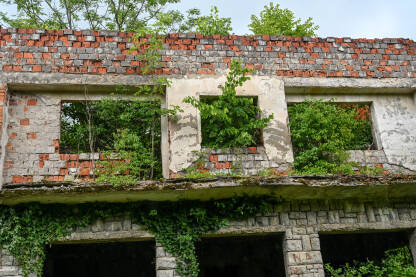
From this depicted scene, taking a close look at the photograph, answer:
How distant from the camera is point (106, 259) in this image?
11.1m

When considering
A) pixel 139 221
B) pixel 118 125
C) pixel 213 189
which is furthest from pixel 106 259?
pixel 213 189

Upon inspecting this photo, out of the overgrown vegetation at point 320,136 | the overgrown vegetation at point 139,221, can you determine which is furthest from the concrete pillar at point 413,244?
the overgrown vegetation at point 139,221

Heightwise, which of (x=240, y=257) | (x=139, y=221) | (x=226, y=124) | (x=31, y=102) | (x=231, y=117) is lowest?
(x=240, y=257)

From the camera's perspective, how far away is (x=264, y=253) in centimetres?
1144

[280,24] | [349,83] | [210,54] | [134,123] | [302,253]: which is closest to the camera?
[302,253]

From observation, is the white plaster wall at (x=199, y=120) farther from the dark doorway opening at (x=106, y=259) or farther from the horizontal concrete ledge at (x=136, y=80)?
the dark doorway opening at (x=106, y=259)

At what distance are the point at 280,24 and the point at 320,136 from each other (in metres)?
8.49

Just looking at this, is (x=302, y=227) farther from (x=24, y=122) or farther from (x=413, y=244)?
(x=24, y=122)

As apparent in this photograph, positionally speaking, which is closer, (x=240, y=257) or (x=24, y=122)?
(x=24, y=122)

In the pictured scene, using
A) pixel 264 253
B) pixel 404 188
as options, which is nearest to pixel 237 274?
pixel 264 253

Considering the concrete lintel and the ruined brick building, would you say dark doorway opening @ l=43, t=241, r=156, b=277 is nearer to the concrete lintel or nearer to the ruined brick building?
the ruined brick building

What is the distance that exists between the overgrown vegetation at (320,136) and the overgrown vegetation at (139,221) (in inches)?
59.2

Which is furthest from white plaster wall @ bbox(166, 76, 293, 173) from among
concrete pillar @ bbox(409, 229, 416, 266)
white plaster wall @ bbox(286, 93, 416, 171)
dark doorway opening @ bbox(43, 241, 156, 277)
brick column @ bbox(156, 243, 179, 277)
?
dark doorway opening @ bbox(43, 241, 156, 277)

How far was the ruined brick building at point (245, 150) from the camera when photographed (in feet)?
24.4
